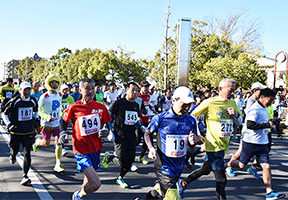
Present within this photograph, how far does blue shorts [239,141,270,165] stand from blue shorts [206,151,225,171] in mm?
991

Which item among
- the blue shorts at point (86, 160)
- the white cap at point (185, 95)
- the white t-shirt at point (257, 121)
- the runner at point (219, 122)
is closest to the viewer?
the white cap at point (185, 95)

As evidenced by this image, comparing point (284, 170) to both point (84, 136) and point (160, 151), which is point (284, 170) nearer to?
point (160, 151)

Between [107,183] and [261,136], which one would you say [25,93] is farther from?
[261,136]

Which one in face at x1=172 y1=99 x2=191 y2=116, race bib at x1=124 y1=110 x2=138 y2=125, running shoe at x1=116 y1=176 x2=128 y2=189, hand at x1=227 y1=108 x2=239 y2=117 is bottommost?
running shoe at x1=116 y1=176 x2=128 y2=189

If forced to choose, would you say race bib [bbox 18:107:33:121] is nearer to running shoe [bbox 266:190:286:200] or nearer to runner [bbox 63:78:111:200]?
runner [bbox 63:78:111:200]

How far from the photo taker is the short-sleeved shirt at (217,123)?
419 centimetres

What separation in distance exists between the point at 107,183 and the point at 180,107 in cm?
277

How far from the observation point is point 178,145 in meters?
3.38

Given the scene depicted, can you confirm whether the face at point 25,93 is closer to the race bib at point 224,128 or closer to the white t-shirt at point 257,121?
the race bib at point 224,128

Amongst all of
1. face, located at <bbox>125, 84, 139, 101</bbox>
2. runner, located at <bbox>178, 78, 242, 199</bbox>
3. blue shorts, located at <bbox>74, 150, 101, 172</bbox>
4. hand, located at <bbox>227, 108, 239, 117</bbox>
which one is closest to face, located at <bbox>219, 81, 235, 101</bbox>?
runner, located at <bbox>178, 78, 242, 199</bbox>

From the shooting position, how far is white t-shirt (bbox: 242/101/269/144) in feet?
15.3

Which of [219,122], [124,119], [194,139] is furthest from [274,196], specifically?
[124,119]

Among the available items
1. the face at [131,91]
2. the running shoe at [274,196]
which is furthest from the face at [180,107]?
the running shoe at [274,196]

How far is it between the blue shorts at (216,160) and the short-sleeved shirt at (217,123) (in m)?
0.06
